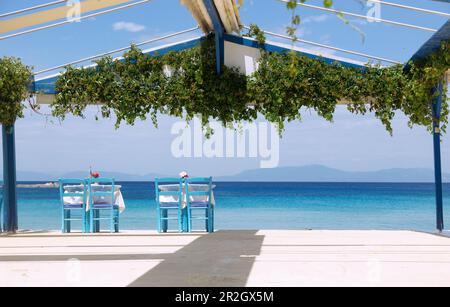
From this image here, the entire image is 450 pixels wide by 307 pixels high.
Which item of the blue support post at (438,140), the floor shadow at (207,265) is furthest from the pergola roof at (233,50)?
the floor shadow at (207,265)

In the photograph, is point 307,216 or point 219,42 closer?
point 219,42

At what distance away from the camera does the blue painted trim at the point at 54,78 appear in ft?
30.2

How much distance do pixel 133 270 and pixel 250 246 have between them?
2.18 m

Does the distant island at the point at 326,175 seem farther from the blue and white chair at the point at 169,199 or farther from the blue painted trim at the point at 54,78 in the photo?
the blue and white chair at the point at 169,199

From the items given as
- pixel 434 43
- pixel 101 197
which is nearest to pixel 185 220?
pixel 101 197

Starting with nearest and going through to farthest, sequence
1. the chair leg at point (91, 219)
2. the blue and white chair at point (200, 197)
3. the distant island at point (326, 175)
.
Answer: the blue and white chair at point (200, 197) < the chair leg at point (91, 219) < the distant island at point (326, 175)

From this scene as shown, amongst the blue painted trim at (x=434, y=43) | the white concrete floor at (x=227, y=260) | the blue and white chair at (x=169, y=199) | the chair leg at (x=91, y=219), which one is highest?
the blue painted trim at (x=434, y=43)

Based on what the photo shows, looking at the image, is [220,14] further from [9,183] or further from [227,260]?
[9,183]

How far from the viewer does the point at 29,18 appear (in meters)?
7.46

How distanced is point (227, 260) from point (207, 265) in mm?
360

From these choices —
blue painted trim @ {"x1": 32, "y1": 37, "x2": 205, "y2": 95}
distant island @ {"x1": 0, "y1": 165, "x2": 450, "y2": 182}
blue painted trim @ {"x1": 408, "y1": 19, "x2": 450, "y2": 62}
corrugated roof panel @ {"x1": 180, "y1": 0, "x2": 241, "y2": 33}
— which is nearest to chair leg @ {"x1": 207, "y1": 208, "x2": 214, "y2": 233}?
blue painted trim @ {"x1": 32, "y1": 37, "x2": 205, "y2": 95}

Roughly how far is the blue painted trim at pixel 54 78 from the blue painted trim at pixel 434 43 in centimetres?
305

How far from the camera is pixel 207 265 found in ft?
17.2
